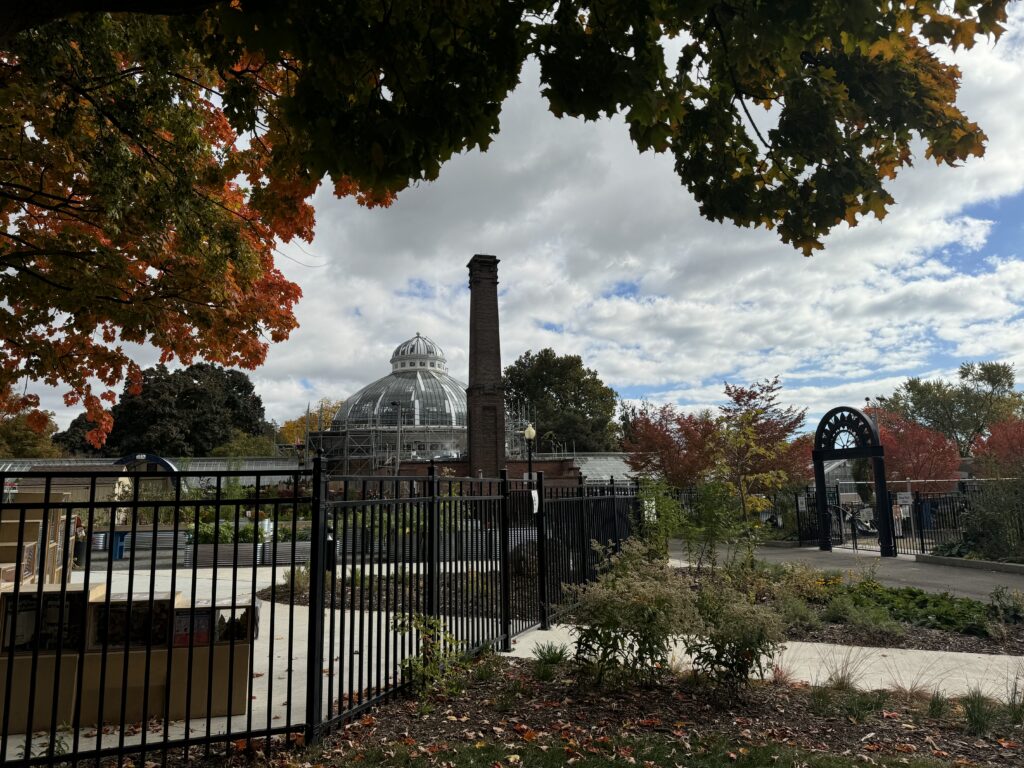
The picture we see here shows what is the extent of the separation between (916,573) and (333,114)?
1426cm

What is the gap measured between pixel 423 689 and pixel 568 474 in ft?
110

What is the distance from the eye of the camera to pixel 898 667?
6.84 metres

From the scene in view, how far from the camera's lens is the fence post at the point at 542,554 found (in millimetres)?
8367

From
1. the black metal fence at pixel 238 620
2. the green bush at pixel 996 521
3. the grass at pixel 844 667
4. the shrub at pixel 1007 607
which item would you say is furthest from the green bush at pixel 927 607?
the green bush at pixel 996 521

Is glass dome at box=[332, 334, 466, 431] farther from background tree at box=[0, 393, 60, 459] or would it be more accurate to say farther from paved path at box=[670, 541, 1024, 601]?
paved path at box=[670, 541, 1024, 601]

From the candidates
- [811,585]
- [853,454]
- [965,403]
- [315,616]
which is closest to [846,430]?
[853,454]

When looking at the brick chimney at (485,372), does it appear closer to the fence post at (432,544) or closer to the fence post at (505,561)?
the fence post at (505,561)

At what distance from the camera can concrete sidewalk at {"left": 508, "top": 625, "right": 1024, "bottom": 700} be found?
6.08 m

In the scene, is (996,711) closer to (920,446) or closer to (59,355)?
(59,355)

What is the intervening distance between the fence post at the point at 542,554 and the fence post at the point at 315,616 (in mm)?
3922

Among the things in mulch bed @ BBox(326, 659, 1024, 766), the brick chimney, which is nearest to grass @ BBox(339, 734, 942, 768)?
mulch bed @ BBox(326, 659, 1024, 766)

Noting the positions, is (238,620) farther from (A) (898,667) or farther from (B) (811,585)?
(B) (811,585)

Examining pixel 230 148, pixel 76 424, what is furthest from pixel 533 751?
pixel 76 424

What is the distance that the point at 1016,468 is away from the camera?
50.0 ft
